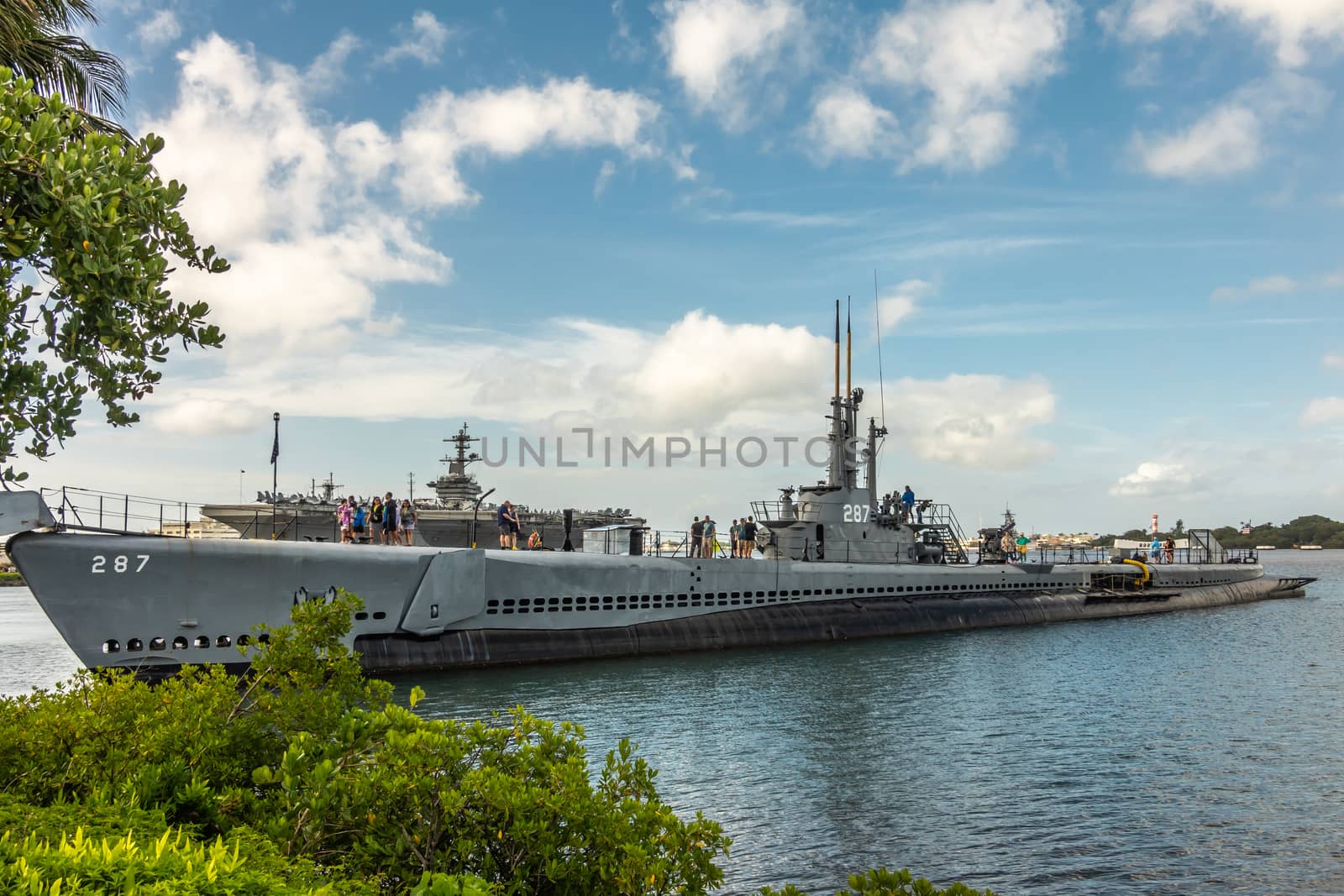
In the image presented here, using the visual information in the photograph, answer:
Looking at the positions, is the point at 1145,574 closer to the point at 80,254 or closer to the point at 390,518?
the point at 390,518

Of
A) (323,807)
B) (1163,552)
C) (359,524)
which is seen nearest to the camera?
(323,807)

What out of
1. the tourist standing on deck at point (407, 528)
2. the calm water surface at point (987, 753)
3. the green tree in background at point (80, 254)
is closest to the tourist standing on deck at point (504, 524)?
the tourist standing on deck at point (407, 528)

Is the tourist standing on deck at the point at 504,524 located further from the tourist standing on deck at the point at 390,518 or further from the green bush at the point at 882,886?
the green bush at the point at 882,886

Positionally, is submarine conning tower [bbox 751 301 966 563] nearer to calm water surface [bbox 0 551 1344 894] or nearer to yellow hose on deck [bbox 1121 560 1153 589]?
calm water surface [bbox 0 551 1344 894]

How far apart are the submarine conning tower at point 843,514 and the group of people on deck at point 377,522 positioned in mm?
11742

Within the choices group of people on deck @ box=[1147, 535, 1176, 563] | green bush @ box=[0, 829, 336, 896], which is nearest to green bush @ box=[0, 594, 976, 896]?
green bush @ box=[0, 829, 336, 896]

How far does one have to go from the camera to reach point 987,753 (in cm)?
1355

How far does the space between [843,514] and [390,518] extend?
49.2 feet

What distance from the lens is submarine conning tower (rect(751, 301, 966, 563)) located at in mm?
29922

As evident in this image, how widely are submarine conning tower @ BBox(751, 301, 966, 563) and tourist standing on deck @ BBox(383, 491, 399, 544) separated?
40.9 ft

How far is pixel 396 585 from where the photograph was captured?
19.8m

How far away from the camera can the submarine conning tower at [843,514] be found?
98.2ft

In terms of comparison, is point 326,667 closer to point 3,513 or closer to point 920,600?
point 3,513

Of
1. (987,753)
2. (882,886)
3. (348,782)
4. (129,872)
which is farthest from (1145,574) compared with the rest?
(129,872)
